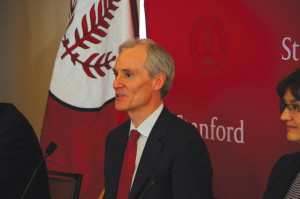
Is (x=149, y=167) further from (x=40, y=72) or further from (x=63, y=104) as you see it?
(x=40, y=72)

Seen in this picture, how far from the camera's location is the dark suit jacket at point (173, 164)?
155 centimetres

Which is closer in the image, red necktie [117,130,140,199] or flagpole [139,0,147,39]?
red necktie [117,130,140,199]

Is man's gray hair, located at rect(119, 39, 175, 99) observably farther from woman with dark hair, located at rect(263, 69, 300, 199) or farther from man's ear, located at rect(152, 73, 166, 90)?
woman with dark hair, located at rect(263, 69, 300, 199)

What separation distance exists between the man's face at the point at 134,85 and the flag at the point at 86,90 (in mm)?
856

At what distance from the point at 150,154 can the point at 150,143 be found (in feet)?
0.18

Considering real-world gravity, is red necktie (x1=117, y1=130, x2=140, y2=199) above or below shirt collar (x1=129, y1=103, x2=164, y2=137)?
below

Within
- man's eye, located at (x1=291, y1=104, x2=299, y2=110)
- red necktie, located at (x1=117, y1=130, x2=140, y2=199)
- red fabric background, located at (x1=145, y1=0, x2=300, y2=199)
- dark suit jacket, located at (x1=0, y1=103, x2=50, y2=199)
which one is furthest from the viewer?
red fabric background, located at (x1=145, y1=0, x2=300, y2=199)

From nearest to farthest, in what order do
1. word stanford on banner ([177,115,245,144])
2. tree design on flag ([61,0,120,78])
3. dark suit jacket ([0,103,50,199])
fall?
dark suit jacket ([0,103,50,199]), word stanford on banner ([177,115,245,144]), tree design on flag ([61,0,120,78])

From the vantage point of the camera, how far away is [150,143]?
168 cm

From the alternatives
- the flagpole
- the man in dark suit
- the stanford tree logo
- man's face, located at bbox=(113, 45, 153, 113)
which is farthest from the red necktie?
the flagpole

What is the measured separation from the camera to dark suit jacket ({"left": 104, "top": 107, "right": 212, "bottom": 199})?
155 cm

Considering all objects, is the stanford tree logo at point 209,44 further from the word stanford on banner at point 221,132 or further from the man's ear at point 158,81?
the man's ear at point 158,81

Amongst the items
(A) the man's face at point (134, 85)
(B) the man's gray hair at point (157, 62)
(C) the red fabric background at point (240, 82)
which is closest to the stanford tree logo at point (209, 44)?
(C) the red fabric background at point (240, 82)

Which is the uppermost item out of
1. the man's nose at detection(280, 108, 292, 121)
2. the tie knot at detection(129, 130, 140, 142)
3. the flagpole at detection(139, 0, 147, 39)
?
the flagpole at detection(139, 0, 147, 39)
